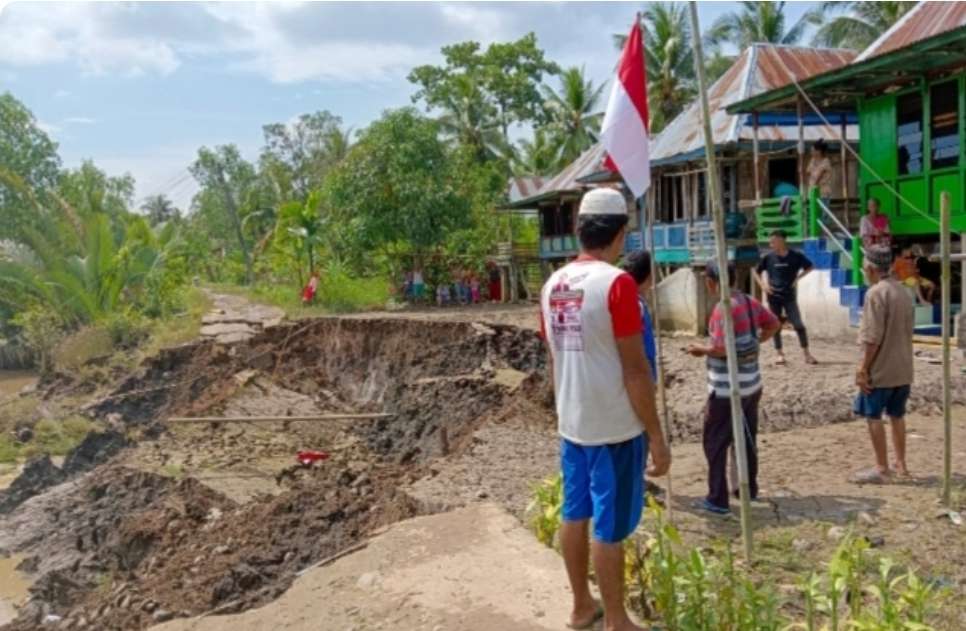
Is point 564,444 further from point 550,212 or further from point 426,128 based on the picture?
point 550,212

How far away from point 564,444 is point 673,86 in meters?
31.7

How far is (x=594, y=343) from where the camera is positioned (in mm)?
3500

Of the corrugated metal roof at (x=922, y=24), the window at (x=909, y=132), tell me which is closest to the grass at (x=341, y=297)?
the window at (x=909, y=132)

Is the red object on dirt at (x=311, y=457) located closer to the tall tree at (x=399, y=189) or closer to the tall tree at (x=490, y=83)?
the tall tree at (x=399, y=189)

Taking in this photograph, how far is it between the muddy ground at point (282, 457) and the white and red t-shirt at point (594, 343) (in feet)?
8.74

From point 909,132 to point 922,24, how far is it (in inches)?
67.8

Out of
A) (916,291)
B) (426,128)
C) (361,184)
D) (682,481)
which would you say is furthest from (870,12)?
(682,481)

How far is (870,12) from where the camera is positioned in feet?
96.9

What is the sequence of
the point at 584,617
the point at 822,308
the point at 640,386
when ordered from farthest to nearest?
the point at 822,308 < the point at 584,617 < the point at 640,386

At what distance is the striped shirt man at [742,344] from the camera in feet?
18.0

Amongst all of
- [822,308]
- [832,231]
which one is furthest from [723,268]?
[832,231]

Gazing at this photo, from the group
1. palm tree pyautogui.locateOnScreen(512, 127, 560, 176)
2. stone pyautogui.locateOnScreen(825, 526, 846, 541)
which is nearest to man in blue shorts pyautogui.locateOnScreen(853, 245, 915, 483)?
stone pyautogui.locateOnScreen(825, 526, 846, 541)

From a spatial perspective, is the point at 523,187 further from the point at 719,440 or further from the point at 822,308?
the point at 719,440

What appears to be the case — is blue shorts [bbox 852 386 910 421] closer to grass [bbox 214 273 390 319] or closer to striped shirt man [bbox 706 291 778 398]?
striped shirt man [bbox 706 291 778 398]
